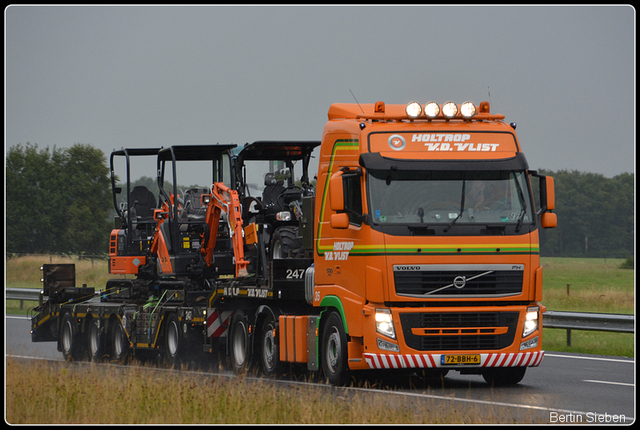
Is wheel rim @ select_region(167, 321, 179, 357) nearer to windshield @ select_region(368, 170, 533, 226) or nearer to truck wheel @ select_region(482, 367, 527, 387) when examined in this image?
truck wheel @ select_region(482, 367, 527, 387)

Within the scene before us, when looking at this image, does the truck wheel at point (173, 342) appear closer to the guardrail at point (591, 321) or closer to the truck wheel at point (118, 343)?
the truck wheel at point (118, 343)

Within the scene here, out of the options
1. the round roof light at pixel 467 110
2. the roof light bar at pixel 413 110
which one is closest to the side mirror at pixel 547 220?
the round roof light at pixel 467 110

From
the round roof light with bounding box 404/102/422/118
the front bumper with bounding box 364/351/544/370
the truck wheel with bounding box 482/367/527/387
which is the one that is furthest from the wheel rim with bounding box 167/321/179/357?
the round roof light with bounding box 404/102/422/118

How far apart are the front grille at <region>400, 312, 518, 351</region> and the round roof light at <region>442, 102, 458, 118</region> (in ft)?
8.75

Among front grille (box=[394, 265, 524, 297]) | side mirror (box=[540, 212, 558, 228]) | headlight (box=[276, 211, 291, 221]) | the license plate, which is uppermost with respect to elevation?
headlight (box=[276, 211, 291, 221])

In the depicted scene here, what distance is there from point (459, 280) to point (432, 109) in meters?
2.36

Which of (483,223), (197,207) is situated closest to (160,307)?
(197,207)

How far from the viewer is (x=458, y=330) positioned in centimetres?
1190

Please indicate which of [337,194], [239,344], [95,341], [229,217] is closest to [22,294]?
[95,341]

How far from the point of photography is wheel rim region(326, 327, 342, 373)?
12.6 metres

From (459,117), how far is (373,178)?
1.63 m

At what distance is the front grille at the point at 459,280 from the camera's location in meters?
11.7

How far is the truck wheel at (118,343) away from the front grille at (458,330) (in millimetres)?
8969

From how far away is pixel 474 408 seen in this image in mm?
10383
